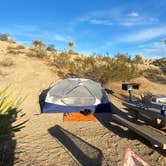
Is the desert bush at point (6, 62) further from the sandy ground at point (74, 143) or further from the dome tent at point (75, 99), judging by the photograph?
the dome tent at point (75, 99)

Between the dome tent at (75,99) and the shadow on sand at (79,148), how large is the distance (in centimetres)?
217

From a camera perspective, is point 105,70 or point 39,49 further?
point 39,49

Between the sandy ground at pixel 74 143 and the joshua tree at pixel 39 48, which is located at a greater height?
the joshua tree at pixel 39 48

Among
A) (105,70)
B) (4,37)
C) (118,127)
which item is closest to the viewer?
(118,127)

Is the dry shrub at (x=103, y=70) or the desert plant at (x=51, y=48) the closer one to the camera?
the dry shrub at (x=103, y=70)

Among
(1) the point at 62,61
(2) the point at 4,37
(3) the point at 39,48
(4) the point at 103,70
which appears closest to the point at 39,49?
(3) the point at 39,48

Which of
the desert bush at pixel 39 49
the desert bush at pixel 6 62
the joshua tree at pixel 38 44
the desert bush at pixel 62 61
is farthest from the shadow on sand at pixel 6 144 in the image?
the joshua tree at pixel 38 44

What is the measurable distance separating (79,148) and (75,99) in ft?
12.4

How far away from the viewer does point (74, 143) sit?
557 cm

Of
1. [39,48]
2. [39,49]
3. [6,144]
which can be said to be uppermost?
[39,48]

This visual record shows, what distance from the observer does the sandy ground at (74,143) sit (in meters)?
4.68

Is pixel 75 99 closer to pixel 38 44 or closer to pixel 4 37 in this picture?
pixel 38 44

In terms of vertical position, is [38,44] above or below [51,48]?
below

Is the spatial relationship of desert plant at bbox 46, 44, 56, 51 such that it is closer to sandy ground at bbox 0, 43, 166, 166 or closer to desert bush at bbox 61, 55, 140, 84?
desert bush at bbox 61, 55, 140, 84
